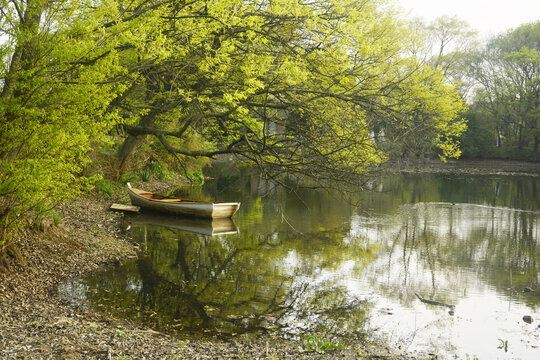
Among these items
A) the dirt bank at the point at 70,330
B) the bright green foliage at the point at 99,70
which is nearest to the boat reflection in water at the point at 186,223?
the dirt bank at the point at 70,330

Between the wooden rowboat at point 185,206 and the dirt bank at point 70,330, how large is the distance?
5598 millimetres

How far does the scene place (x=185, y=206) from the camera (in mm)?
15453

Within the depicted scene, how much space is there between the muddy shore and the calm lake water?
406 millimetres

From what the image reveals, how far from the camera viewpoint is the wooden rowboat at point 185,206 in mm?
15359

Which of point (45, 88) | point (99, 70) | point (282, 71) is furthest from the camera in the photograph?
point (282, 71)

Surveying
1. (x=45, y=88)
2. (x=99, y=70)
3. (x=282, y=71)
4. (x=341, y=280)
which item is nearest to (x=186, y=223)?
(x=341, y=280)

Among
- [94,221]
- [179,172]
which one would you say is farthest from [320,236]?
[179,172]

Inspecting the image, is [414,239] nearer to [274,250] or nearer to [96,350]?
[274,250]

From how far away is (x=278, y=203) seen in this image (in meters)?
20.4

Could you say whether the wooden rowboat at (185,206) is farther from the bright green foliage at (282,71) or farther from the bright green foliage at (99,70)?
the bright green foliage at (99,70)

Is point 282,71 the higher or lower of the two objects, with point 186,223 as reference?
higher

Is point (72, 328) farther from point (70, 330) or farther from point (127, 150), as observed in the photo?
point (127, 150)

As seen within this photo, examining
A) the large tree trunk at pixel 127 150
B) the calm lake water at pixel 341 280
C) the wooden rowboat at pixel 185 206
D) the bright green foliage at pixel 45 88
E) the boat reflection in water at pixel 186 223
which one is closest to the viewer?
the bright green foliage at pixel 45 88

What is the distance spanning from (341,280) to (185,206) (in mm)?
7152
